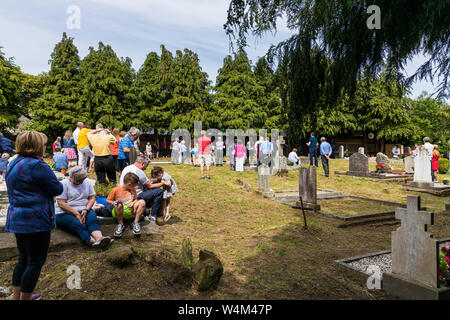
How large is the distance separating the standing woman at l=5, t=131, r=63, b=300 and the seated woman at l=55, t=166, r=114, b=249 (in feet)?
5.05

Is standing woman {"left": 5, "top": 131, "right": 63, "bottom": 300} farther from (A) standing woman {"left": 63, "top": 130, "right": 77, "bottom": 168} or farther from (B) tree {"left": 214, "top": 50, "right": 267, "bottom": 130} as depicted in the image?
(B) tree {"left": 214, "top": 50, "right": 267, "bottom": 130}

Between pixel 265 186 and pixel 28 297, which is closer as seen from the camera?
pixel 28 297

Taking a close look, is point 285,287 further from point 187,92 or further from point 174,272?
point 187,92

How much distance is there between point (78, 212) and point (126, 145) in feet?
12.6

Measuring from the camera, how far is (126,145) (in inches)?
329

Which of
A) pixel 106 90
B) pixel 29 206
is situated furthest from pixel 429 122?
pixel 29 206

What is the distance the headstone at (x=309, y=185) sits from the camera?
28.5ft

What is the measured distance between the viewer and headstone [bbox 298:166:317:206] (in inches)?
342

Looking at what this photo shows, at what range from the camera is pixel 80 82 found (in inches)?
1118

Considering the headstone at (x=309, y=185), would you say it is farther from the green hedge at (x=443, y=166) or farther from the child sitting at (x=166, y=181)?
the green hedge at (x=443, y=166)

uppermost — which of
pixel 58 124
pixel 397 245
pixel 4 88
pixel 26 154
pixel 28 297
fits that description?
pixel 4 88

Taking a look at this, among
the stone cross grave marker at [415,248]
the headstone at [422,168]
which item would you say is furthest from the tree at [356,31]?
the headstone at [422,168]

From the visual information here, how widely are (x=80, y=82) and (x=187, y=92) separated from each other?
374 inches
